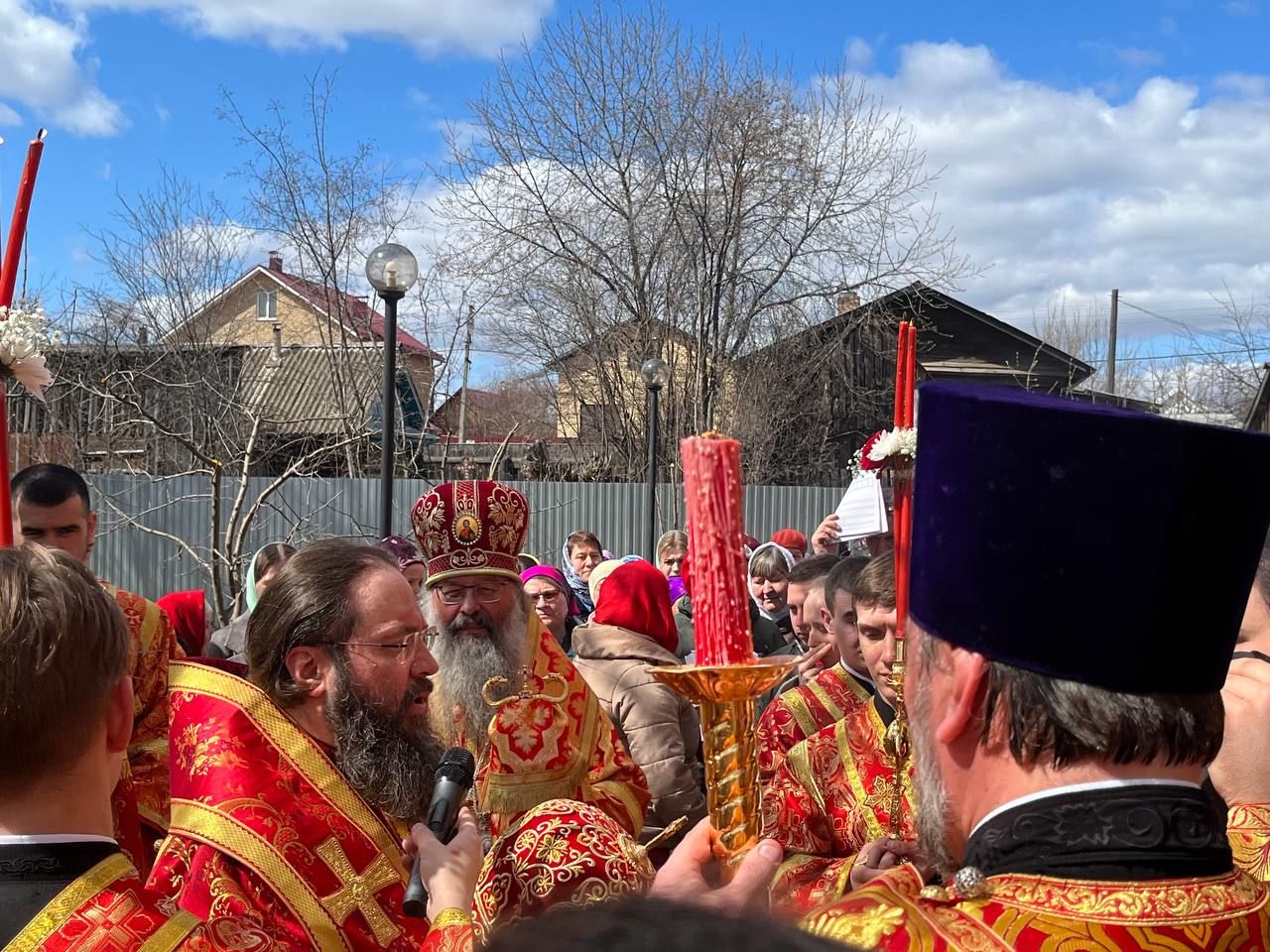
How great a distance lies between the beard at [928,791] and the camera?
164 cm

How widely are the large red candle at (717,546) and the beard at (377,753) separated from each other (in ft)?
4.68

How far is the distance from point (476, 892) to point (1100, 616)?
1183mm

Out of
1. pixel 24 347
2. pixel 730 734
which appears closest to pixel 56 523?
pixel 24 347

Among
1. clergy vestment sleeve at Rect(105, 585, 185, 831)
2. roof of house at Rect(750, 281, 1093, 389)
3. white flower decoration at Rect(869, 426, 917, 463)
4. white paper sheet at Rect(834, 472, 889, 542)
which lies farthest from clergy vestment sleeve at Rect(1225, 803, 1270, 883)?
roof of house at Rect(750, 281, 1093, 389)

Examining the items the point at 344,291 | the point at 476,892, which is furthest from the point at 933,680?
the point at 344,291

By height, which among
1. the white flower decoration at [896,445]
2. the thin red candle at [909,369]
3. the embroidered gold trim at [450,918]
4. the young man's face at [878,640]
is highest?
the thin red candle at [909,369]

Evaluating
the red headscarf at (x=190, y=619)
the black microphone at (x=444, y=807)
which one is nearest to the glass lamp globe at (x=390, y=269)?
the red headscarf at (x=190, y=619)

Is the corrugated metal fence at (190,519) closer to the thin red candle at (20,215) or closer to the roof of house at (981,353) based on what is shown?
the thin red candle at (20,215)

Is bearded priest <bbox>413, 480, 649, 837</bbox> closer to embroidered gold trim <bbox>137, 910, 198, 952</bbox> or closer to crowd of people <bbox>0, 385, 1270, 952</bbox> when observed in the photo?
crowd of people <bbox>0, 385, 1270, 952</bbox>

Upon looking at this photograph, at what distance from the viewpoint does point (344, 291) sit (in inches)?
683

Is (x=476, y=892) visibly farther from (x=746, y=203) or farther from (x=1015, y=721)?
(x=746, y=203)

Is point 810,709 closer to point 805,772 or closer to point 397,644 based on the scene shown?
point 805,772

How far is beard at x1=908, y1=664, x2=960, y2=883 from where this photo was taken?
164 centimetres

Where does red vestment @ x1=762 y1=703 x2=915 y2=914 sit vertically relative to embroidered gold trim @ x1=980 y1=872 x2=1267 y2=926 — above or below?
below
